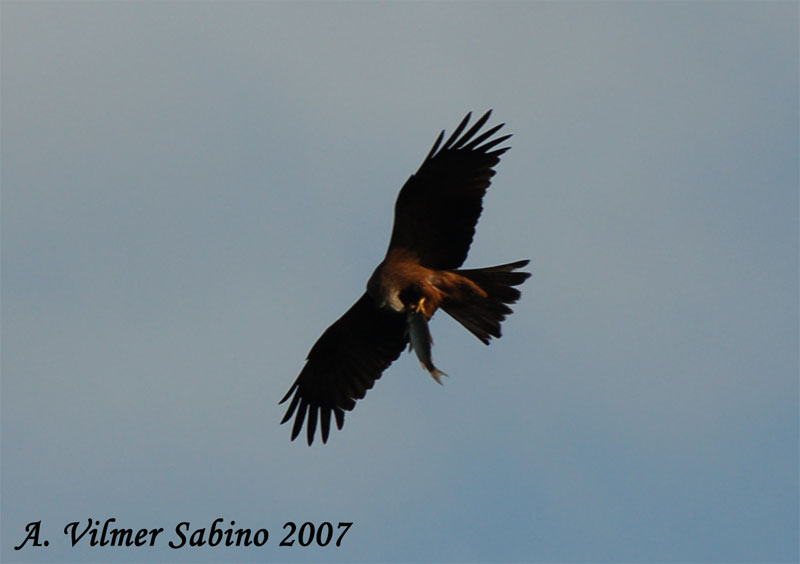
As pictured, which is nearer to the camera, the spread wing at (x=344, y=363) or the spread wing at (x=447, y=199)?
the spread wing at (x=447, y=199)

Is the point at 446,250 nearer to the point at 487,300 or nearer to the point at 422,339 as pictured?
the point at 487,300

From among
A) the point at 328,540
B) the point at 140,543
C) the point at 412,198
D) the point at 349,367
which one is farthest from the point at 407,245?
the point at 140,543

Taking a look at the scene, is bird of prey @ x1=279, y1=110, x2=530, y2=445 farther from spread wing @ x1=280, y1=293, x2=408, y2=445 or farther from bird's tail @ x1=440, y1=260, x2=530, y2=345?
spread wing @ x1=280, y1=293, x2=408, y2=445

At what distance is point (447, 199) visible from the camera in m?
9.92

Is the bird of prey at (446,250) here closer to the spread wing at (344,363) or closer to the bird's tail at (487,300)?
the bird's tail at (487,300)

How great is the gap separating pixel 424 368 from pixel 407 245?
1.60m

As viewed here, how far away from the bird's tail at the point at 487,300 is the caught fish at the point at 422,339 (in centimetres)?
35

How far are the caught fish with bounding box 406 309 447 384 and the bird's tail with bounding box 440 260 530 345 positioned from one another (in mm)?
353

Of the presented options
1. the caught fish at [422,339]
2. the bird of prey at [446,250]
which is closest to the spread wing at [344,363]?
the bird of prey at [446,250]

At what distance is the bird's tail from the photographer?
9.80 metres

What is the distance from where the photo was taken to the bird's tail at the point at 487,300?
980 cm

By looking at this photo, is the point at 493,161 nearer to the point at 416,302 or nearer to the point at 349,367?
the point at 416,302

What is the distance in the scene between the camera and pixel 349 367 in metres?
10.9

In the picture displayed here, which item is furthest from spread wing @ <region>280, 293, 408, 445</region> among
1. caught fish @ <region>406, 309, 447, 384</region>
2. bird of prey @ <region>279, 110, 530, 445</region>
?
caught fish @ <region>406, 309, 447, 384</region>
